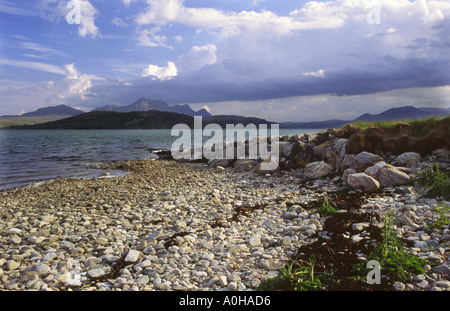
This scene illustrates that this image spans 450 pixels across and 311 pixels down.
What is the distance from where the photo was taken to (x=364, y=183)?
1132 centimetres

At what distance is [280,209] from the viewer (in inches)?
408

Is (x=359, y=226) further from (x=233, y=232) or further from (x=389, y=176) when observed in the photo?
(x=389, y=176)

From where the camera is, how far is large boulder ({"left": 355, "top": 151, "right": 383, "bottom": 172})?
13.6 meters

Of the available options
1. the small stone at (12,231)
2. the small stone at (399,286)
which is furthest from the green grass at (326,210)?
the small stone at (12,231)

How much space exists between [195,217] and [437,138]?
1383 cm

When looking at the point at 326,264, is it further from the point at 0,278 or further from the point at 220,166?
the point at 220,166

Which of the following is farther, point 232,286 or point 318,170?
point 318,170

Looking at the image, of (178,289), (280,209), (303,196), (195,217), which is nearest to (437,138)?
(303,196)

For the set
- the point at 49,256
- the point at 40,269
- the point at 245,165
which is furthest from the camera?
the point at 245,165

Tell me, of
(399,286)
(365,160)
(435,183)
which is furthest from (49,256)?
(365,160)

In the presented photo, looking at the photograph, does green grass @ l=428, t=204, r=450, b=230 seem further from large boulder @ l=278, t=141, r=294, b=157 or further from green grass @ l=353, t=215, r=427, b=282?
large boulder @ l=278, t=141, r=294, b=157

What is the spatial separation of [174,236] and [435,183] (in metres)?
9.75

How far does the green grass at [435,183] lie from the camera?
9369 millimetres

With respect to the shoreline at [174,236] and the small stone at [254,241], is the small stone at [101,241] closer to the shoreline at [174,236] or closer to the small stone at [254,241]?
the shoreline at [174,236]
